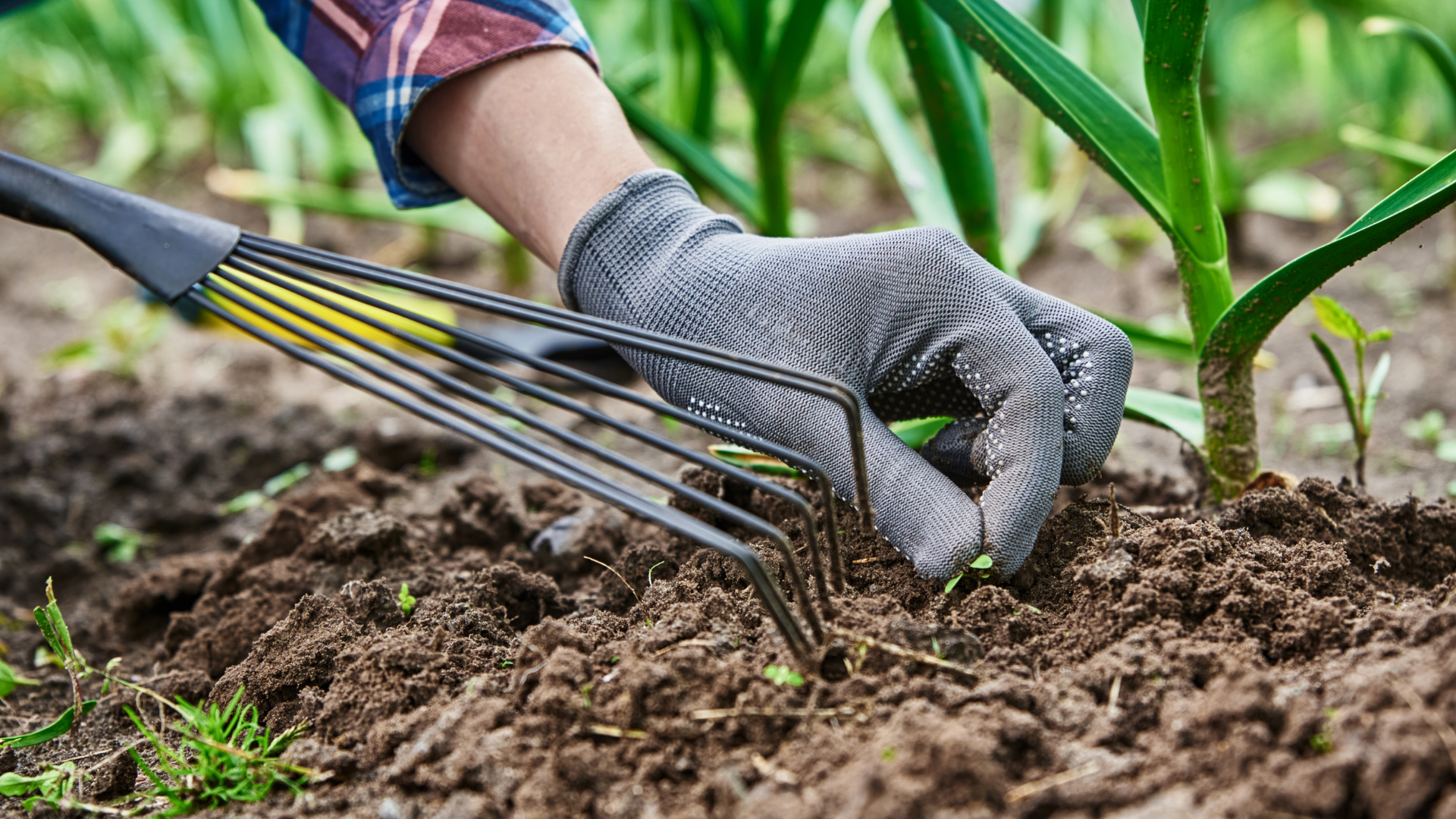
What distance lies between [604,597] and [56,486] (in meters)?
1.13

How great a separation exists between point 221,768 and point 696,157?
43.5 inches

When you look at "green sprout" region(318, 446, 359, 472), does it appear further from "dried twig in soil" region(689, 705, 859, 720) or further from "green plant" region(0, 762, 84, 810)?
"dried twig in soil" region(689, 705, 859, 720)

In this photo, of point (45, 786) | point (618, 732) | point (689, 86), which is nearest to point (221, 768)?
point (45, 786)

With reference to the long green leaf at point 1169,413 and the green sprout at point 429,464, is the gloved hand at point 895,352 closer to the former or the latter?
the long green leaf at point 1169,413

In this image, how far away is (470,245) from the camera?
293cm

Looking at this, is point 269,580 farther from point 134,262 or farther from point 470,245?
point 470,245

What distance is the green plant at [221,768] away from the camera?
713 millimetres

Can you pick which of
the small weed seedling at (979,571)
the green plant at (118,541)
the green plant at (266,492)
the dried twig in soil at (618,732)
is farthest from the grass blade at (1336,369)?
the green plant at (118,541)

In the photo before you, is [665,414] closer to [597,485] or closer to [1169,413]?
[597,485]

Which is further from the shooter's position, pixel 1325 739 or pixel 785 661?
pixel 785 661

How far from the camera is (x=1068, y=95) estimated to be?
0.97m

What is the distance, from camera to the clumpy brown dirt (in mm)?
577

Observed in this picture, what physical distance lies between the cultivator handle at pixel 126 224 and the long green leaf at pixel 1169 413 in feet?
3.01

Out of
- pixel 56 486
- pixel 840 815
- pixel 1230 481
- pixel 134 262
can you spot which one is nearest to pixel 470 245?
pixel 56 486
